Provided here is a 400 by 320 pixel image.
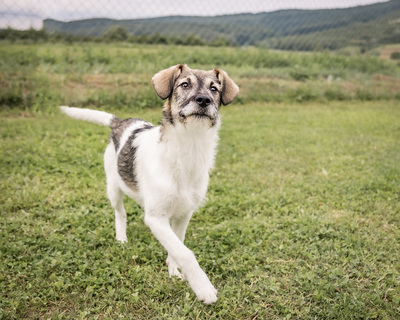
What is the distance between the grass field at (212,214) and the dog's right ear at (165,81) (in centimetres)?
154

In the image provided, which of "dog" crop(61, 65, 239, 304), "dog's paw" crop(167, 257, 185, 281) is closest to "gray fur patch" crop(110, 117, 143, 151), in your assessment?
"dog" crop(61, 65, 239, 304)

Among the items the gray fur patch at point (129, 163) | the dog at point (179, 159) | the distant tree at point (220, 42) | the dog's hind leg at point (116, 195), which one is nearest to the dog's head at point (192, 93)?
the dog at point (179, 159)

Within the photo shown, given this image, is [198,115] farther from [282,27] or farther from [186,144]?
[282,27]

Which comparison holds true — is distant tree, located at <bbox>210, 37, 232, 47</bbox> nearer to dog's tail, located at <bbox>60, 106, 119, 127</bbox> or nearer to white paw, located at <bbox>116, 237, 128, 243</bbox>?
dog's tail, located at <bbox>60, 106, 119, 127</bbox>

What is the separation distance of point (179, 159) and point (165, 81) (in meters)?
0.76

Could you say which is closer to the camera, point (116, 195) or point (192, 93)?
point (192, 93)

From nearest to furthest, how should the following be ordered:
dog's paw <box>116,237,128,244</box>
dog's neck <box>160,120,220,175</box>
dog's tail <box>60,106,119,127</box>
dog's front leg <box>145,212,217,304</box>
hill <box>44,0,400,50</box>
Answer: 1. dog's front leg <box>145,212,217,304</box>
2. dog's neck <box>160,120,220,175</box>
3. dog's paw <box>116,237,128,244</box>
4. dog's tail <box>60,106,119,127</box>
5. hill <box>44,0,400,50</box>

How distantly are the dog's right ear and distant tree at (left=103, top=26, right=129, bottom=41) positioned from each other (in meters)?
6.82

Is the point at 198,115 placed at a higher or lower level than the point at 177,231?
higher

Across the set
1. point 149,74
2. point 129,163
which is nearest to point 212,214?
point 129,163

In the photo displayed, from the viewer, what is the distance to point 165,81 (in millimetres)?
3303

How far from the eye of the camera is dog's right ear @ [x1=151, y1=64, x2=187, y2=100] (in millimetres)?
3268

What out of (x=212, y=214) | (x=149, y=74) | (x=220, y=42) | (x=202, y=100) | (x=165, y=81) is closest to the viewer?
(x=202, y=100)

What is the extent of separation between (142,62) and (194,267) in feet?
27.0
